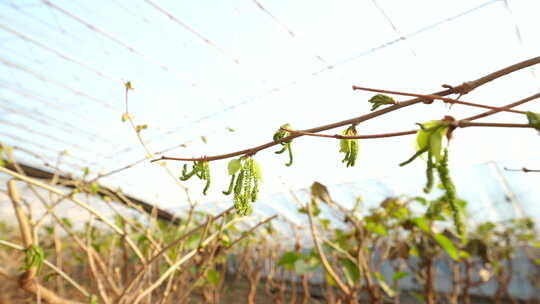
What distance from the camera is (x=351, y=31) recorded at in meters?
3.38

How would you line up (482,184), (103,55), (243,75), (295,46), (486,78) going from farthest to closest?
(482,184), (103,55), (243,75), (295,46), (486,78)

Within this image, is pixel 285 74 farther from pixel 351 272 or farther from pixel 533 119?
pixel 533 119

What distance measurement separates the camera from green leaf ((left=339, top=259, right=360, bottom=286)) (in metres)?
1.54

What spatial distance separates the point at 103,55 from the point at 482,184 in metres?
5.64

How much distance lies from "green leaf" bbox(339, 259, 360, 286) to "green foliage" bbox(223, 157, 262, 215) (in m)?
1.15

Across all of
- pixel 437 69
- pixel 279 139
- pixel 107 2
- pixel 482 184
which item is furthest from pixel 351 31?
pixel 482 184

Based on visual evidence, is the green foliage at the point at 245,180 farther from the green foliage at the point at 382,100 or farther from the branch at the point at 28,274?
the branch at the point at 28,274

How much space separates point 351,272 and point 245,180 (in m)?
1.20

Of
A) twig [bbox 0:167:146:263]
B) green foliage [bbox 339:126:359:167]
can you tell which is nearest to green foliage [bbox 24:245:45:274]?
twig [bbox 0:167:146:263]

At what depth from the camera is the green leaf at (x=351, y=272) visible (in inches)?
60.7

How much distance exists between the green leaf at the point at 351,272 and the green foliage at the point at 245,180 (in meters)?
1.15

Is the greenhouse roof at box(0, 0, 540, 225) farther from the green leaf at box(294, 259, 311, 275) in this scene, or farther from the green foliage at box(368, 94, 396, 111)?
the green foliage at box(368, 94, 396, 111)

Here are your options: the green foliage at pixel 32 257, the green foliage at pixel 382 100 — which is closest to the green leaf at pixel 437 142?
the green foliage at pixel 382 100

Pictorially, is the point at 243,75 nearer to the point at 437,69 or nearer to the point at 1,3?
the point at 437,69
